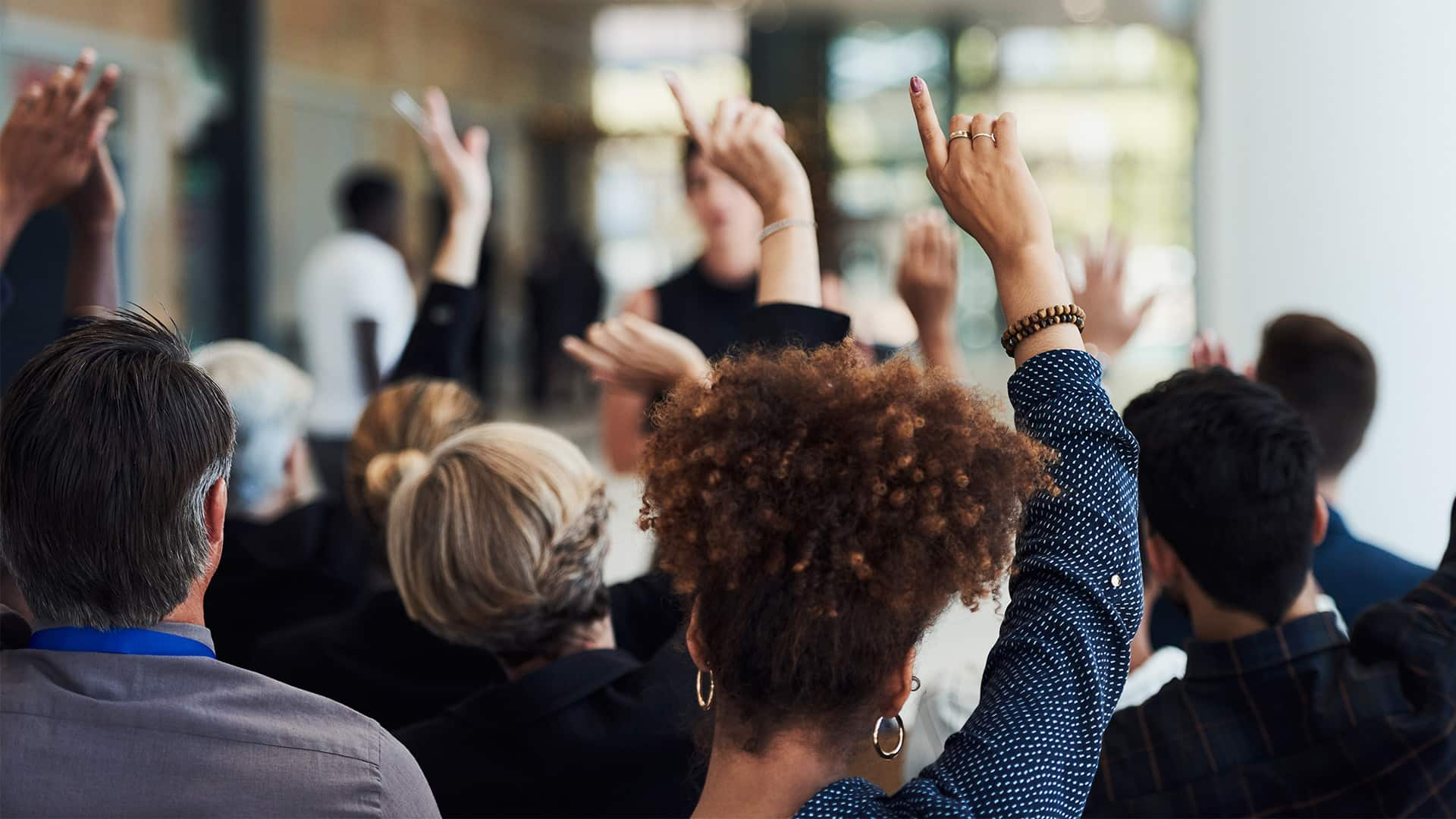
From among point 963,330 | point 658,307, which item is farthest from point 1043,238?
point 963,330

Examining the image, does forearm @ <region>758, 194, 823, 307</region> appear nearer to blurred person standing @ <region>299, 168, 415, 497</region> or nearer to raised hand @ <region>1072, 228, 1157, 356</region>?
raised hand @ <region>1072, 228, 1157, 356</region>

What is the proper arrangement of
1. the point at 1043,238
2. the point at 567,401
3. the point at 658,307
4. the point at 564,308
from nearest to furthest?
1. the point at 1043,238
2. the point at 658,307
3. the point at 564,308
4. the point at 567,401

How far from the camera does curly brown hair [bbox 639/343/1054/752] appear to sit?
89 cm

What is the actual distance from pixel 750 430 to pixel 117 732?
47 centimetres

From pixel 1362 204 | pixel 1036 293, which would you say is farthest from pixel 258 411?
pixel 1362 204

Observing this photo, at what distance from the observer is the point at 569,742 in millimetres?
1381

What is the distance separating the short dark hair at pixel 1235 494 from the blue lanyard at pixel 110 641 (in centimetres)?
96

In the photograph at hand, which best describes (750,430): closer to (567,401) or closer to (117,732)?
(117,732)

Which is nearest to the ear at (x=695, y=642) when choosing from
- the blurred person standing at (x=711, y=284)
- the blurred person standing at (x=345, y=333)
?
the blurred person standing at (x=711, y=284)

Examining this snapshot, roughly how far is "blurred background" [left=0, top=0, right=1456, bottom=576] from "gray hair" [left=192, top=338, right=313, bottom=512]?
1.32 meters

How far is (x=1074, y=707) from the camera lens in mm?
937

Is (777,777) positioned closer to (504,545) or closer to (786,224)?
(504,545)

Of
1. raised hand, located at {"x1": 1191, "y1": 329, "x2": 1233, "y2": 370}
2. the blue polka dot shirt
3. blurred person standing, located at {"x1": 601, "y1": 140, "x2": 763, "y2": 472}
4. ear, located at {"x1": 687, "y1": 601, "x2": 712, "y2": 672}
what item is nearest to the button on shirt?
ear, located at {"x1": 687, "y1": 601, "x2": 712, "y2": 672}

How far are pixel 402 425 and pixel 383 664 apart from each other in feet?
1.47
